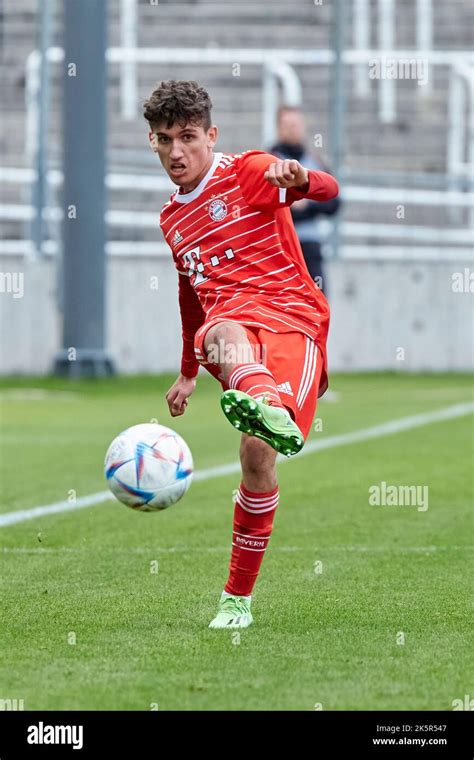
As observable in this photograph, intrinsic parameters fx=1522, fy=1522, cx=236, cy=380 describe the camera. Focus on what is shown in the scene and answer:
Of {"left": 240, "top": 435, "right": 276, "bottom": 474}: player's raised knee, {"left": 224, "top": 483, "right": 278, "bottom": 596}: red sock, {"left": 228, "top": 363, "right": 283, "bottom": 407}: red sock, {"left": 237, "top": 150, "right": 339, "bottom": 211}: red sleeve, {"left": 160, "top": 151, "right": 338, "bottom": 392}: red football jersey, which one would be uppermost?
{"left": 237, "top": 150, "right": 339, "bottom": 211}: red sleeve

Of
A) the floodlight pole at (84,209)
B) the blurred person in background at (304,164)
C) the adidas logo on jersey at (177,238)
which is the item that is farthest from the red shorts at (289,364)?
the floodlight pole at (84,209)

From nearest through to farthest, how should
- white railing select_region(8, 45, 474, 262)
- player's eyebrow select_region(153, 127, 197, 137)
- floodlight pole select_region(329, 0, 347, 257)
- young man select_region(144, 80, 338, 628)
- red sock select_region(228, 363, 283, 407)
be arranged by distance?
1. red sock select_region(228, 363, 283, 407)
2. young man select_region(144, 80, 338, 628)
3. player's eyebrow select_region(153, 127, 197, 137)
4. floodlight pole select_region(329, 0, 347, 257)
5. white railing select_region(8, 45, 474, 262)

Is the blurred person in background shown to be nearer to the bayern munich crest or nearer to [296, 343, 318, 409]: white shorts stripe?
the bayern munich crest

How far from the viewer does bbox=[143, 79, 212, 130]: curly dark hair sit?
16.1ft

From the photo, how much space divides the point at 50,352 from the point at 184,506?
361 inches

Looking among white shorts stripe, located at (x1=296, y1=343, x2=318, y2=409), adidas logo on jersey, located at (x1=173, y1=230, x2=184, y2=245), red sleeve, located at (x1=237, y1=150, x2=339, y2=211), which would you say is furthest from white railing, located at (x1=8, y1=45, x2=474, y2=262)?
white shorts stripe, located at (x1=296, y1=343, x2=318, y2=409)

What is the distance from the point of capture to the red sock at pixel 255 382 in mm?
4625

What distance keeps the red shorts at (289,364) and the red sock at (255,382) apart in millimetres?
100

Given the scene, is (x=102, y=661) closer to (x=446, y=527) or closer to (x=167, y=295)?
(x=446, y=527)

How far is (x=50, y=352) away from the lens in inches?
657

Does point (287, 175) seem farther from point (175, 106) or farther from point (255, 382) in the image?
point (255, 382)

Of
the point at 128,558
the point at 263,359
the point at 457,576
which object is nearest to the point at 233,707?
the point at 263,359

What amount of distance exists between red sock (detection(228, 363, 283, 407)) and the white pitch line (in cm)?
261

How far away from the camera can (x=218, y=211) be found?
5.11 meters
